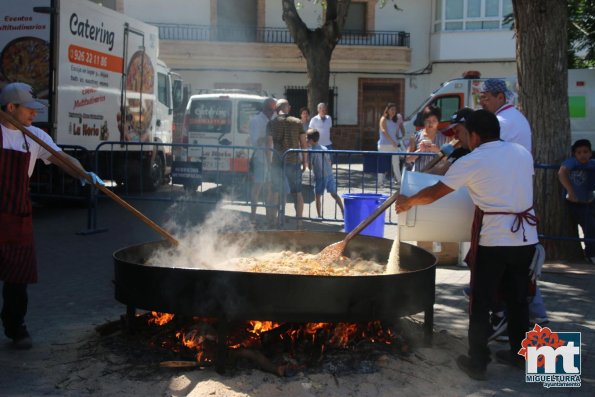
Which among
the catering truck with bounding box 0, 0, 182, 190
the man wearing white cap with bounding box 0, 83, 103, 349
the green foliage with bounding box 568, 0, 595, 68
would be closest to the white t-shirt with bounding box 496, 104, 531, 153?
the man wearing white cap with bounding box 0, 83, 103, 349

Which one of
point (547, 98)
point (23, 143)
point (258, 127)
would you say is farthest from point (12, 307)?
point (258, 127)

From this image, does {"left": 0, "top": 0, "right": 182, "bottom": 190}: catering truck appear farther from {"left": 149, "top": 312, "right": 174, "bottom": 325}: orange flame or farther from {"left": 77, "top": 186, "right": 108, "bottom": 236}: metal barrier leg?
{"left": 149, "top": 312, "right": 174, "bottom": 325}: orange flame

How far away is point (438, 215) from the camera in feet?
17.7

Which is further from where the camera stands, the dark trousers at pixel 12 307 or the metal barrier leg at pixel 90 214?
the metal barrier leg at pixel 90 214

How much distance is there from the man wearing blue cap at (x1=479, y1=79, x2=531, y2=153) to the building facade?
2881cm

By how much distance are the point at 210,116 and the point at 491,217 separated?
11.9 metres

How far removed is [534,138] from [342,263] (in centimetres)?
407

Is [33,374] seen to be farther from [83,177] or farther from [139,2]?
[139,2]

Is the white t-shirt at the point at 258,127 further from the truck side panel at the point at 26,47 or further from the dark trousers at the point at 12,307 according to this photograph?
the dark trousers at the point at 12,307

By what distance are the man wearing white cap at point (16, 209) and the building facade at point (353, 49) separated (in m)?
29.4

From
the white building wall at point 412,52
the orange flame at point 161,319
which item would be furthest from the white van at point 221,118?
→ the white building wall at point 412,52

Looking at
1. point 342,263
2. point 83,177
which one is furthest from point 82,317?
point 342,263

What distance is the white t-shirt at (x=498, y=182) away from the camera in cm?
471

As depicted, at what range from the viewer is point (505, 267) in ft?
16.1
